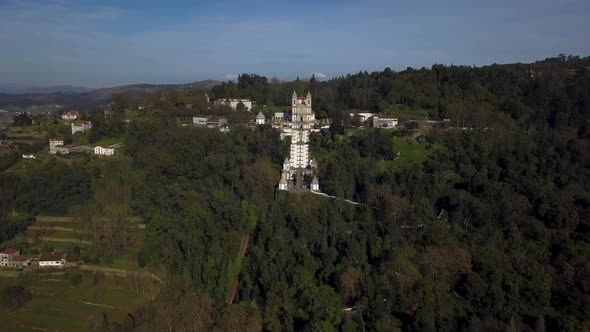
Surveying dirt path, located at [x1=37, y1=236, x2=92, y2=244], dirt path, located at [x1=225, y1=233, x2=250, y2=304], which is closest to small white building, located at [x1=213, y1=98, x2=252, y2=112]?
dirt path, located at [x1=225, y1=233, x2=250, y2=304]

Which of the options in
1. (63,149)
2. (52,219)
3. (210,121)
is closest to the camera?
(52,219)

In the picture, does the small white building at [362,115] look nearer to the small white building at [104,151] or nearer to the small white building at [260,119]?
the small white building at [260,119]

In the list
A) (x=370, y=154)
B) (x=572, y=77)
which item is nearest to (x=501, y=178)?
(x=370, y=154)

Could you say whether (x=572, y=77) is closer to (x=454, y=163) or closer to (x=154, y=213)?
(x=454, y=163)

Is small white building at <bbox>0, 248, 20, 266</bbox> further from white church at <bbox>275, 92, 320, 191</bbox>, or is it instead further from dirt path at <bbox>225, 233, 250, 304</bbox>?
white church at <bbox>275, 92, 320, 191</bbox>

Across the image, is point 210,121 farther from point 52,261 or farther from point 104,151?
point 52,261

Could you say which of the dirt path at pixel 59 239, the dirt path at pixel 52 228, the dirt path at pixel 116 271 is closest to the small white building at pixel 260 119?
the dirt path at pixel 52 228

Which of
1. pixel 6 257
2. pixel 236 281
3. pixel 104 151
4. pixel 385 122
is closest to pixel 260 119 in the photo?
pixel 385 122
